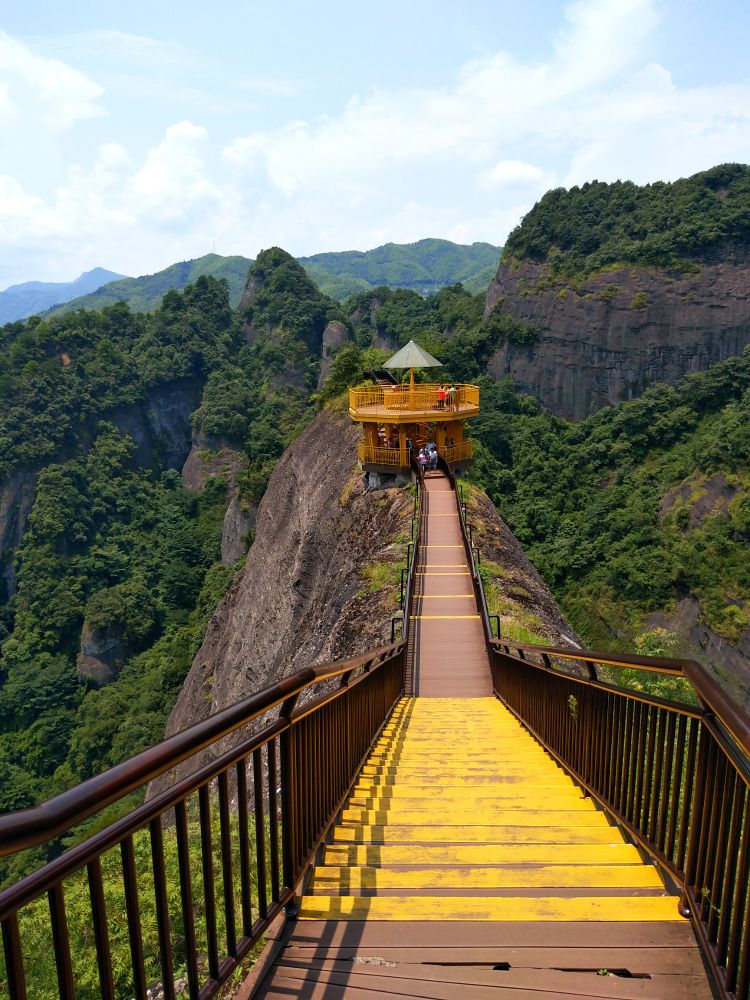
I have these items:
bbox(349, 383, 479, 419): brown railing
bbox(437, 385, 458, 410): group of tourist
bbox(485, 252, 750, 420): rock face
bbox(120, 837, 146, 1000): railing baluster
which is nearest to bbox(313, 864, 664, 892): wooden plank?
bbox(120, 837, 146, 1000): railing baluster

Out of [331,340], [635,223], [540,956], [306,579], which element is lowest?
[306,579]

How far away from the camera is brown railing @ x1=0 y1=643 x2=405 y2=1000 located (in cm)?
148

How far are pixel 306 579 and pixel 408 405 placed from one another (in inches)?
249

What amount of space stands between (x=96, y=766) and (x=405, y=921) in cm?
3697

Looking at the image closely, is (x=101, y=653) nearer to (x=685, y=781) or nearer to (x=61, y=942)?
(x=685, y=781)

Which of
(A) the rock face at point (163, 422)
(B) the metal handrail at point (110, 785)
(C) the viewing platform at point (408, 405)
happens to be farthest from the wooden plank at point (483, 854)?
(A) the rock face at point (163, 422)

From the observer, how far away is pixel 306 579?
20.5 m

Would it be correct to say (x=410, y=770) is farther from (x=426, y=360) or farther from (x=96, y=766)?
(x=96, y=766)

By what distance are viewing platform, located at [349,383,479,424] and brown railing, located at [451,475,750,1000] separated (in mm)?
14260

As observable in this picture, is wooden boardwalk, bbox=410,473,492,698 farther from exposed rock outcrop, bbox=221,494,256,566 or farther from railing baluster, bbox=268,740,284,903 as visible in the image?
exposed rock outcrop, bbox=221,494,256,566

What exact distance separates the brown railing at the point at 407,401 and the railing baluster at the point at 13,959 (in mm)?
18385

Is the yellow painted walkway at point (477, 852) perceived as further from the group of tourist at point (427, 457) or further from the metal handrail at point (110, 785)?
the group of tourist at point (427, 457)

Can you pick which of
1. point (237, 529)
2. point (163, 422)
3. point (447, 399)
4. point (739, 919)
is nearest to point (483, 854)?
point (739, 919)

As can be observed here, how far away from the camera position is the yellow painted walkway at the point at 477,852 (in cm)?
293
